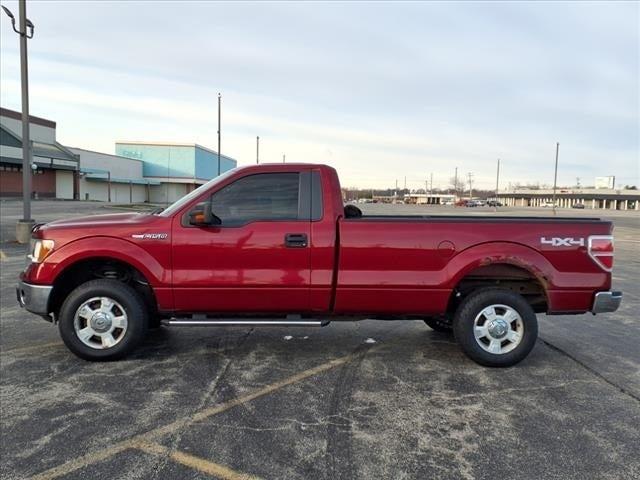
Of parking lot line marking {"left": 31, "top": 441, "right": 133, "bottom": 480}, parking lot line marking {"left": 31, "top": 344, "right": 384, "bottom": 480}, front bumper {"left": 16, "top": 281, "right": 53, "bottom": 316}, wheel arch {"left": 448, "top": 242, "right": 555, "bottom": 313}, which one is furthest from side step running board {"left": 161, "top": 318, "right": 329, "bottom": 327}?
parking lot line marking {"left": 31, "top": 441, "right": 133, "bottom": 480}

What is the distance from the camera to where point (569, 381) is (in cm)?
454

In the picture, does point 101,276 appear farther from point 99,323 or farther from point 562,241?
point 562,241

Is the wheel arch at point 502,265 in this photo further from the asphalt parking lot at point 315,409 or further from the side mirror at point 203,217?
the side mirror at point 203,217

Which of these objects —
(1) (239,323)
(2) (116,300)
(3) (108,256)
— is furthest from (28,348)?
(1) (239,323)

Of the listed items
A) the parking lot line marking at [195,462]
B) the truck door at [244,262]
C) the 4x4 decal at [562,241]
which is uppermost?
the 4x4 decal at [562,241]

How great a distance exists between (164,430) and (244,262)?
1718 millimetres

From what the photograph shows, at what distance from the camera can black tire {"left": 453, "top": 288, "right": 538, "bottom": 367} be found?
4.76 metres

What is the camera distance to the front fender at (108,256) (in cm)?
473

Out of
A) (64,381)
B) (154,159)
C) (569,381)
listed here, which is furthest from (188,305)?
(154,159)

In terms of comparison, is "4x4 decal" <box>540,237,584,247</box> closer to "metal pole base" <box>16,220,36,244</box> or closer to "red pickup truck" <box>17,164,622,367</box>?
"red pickup truck" <box>17,164,622,367</box>

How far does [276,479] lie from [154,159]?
7244 centimetres

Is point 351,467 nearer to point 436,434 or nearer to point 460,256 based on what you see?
point 436,434

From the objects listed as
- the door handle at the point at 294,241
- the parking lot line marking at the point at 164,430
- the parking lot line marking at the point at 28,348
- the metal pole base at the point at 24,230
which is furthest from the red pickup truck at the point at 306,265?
A: the metal pole base at the point at 24,230

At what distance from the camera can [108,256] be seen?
15.5 feet
